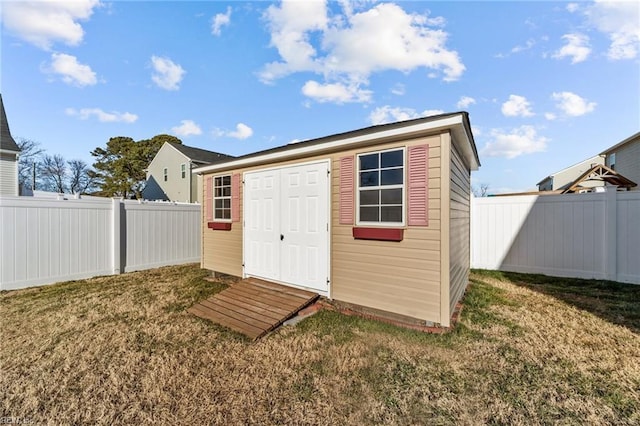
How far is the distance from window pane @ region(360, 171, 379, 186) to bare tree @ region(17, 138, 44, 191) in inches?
1443

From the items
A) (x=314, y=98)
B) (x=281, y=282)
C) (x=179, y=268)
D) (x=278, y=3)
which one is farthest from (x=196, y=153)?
(x=281, y=282)

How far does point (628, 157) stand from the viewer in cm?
1243

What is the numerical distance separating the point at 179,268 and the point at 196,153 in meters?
13.6

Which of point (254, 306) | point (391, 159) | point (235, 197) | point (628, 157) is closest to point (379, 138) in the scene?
point (391, 159)

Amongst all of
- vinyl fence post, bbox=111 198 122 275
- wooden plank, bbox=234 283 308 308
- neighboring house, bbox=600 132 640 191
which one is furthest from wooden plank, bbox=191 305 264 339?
neighboring house, bbox=600 132 640 191

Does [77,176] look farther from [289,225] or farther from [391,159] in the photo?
[391,159]

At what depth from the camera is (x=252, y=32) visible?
24.2ft

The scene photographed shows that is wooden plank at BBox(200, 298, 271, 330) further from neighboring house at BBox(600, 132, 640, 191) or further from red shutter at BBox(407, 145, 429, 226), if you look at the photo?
neighboring house at BBox(600, 132, 640, 191)

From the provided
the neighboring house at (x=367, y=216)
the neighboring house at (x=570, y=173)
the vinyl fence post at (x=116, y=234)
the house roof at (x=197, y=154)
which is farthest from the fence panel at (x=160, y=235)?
the neighboring house at (x=570, y=173)

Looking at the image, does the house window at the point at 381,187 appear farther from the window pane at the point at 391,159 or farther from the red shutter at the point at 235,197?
the red shutter at the point at 235,197

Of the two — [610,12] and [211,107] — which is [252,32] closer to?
[211,107]

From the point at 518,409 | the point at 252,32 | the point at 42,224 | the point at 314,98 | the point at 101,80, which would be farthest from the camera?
the point at 314,98

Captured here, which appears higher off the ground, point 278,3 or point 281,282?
point 278,3

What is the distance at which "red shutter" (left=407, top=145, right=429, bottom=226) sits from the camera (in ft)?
11.6
